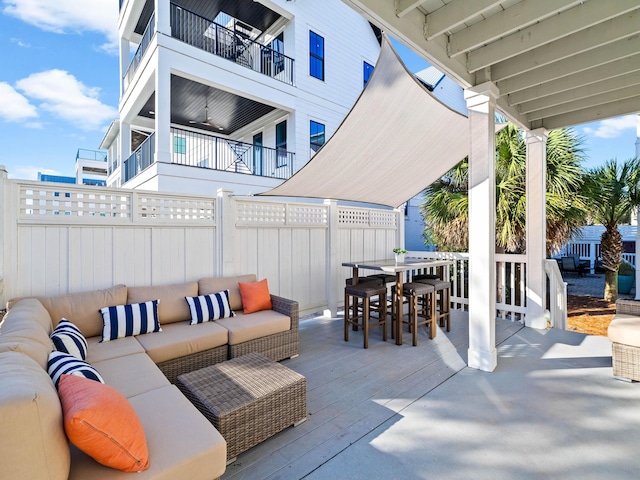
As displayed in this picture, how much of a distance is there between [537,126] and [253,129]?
28.1 feet

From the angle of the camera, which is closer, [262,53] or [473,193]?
[473,193]

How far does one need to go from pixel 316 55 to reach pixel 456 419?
32.7 ft

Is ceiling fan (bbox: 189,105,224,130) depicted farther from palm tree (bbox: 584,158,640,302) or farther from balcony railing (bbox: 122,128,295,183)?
palm tree (bbox: 584,158,640,302)

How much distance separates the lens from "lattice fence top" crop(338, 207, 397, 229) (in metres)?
6.09

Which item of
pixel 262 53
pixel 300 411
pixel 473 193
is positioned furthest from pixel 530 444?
pixel 262 53

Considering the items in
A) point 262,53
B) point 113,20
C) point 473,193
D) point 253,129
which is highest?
point 113,20

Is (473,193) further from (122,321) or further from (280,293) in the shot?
(122,321)

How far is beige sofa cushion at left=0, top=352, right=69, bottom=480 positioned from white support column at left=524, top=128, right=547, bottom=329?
5616 mm

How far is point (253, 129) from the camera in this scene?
36.5ft

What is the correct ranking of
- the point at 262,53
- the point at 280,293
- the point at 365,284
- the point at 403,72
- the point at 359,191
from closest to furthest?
1. the point at 403,72
2. the point at 365,284
3. the point at 280,293
4. the point at 359,191
5. the point at 262,53

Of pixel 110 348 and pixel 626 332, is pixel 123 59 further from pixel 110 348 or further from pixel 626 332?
pixel 626 332

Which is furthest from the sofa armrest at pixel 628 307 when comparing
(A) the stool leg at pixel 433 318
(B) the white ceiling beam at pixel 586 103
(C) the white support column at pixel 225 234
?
(C) the white support column at pixel 225 234

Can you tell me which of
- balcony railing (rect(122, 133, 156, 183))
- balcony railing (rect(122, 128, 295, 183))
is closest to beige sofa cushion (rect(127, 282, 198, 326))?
balcony railing (rect(122, 133, 156, 183))

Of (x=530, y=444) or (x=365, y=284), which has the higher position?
(x=365, y=284)
